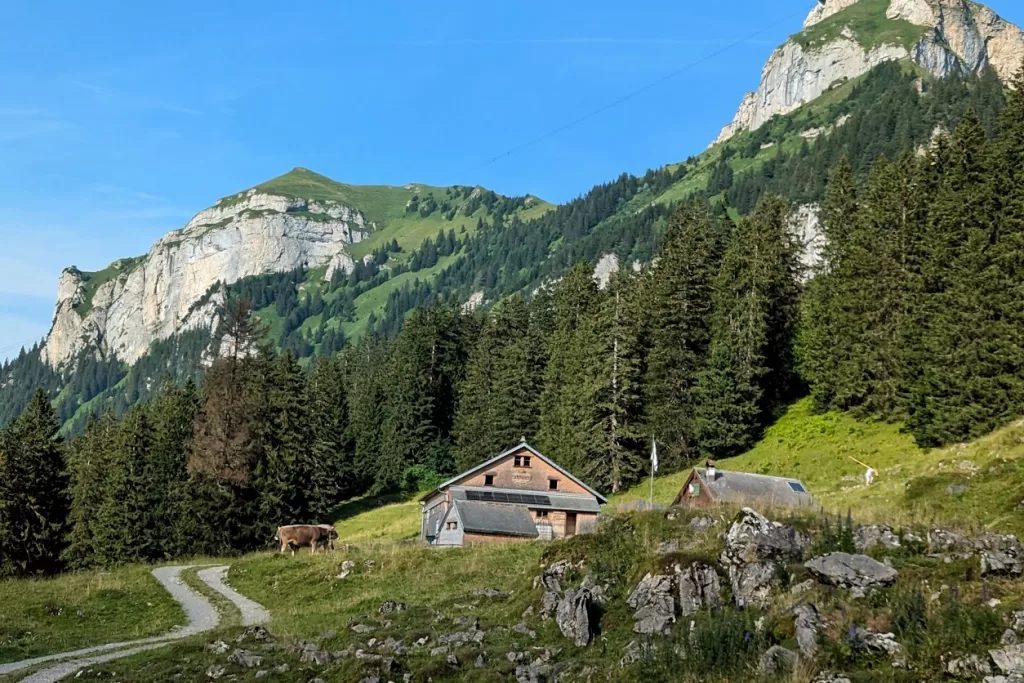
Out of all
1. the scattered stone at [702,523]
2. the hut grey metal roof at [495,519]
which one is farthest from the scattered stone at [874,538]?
the hut grey metal roof at [495,519]

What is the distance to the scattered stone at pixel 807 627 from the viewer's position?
15.5 meters

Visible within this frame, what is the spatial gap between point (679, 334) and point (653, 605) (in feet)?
186

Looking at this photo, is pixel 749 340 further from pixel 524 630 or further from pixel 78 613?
pixel 524 630

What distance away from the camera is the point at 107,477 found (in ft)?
233

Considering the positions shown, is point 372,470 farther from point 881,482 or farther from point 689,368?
point 881,482

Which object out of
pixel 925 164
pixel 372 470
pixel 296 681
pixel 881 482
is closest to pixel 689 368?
pixel 925 164

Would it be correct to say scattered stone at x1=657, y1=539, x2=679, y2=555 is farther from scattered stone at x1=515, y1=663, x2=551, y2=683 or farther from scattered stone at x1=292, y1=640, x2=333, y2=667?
scattered stone at x1=292, y1=640, x2=333, y2=667

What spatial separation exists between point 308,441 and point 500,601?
194ft

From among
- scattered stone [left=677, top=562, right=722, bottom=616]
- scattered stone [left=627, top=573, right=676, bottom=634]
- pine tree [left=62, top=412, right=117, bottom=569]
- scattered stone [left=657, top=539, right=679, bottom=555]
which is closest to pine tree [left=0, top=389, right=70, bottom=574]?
pine tree [left=62, top=412, right=117, bottom=569]

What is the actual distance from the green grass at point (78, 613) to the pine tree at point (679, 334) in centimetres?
3975

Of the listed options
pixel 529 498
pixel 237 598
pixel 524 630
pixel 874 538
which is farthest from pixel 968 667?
pixel 529 498

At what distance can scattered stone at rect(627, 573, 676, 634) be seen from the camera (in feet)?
61.8

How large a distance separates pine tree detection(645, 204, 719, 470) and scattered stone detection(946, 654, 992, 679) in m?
54.4

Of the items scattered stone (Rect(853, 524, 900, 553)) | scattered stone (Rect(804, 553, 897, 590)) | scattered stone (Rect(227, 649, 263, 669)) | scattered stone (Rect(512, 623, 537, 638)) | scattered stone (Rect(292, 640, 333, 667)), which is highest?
scattered stone (Rect(853, 524, 900, 553))
